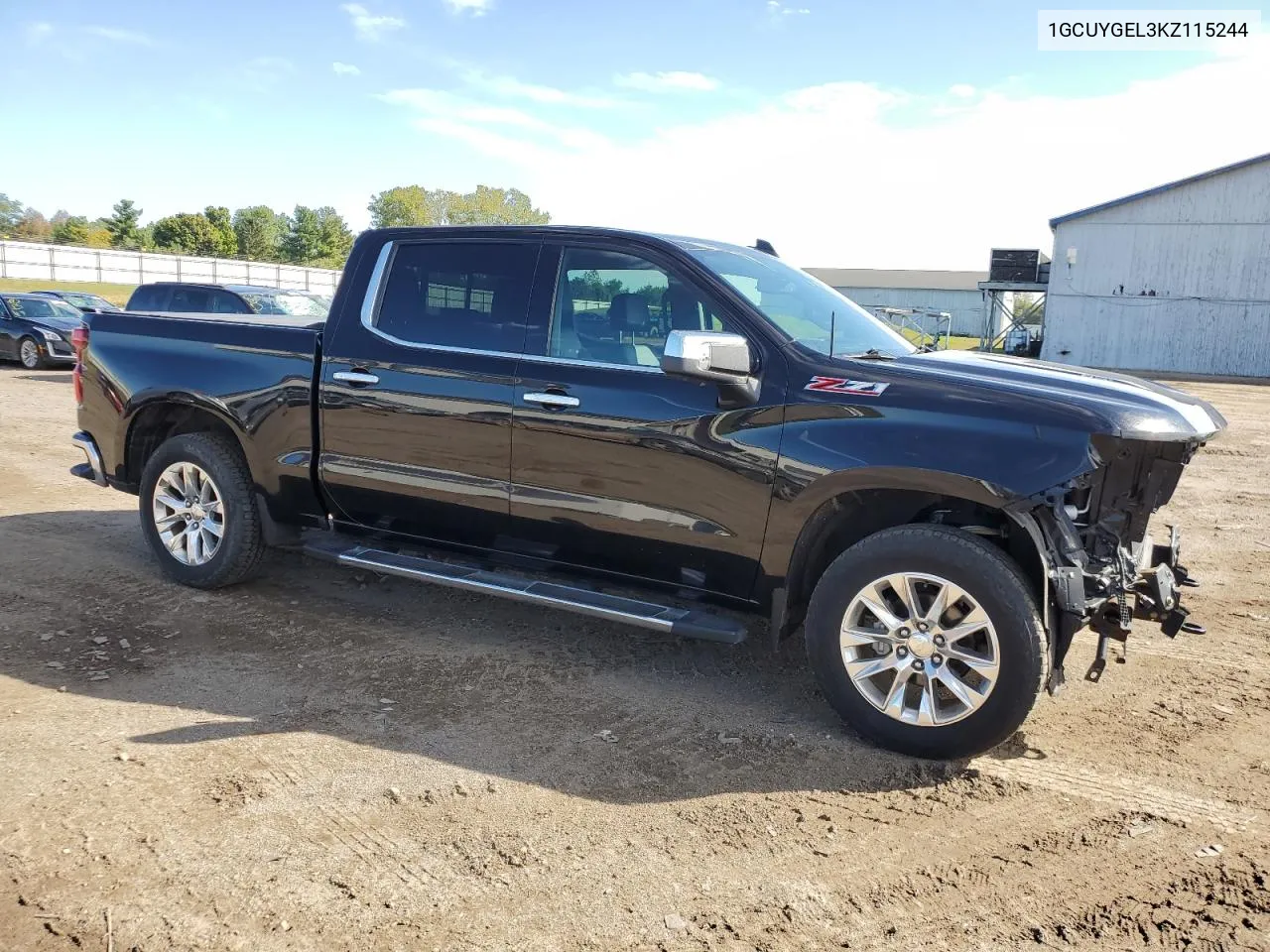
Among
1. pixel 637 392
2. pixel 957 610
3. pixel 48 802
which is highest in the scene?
pixel 637 392

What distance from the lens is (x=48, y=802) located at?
10.5 ft

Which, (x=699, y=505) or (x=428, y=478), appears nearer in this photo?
(x=699, y=505)

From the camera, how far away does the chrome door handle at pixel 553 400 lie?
4250 mm

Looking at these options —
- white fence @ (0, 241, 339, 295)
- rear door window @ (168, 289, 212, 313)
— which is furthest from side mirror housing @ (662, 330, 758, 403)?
white fence @ (0, 241, 339, 295)

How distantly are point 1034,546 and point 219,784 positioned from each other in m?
3.05

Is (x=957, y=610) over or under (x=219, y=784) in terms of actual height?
over

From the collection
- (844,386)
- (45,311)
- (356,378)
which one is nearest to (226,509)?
(356,378)

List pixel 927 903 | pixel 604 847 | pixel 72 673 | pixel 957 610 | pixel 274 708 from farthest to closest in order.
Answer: pixel 72 673, pixel 274 708, pixel 957 610, pixel 604 847, pixel 927 903

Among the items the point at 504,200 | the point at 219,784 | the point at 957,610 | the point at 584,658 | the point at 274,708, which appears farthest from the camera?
the point at 504,200

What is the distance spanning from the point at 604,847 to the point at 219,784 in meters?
1.40

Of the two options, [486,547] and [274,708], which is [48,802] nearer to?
[274,708]

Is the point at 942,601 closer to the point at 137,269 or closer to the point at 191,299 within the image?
the point at 191,299

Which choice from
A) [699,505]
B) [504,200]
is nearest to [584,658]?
[699,505]

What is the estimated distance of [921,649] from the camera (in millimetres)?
3605
